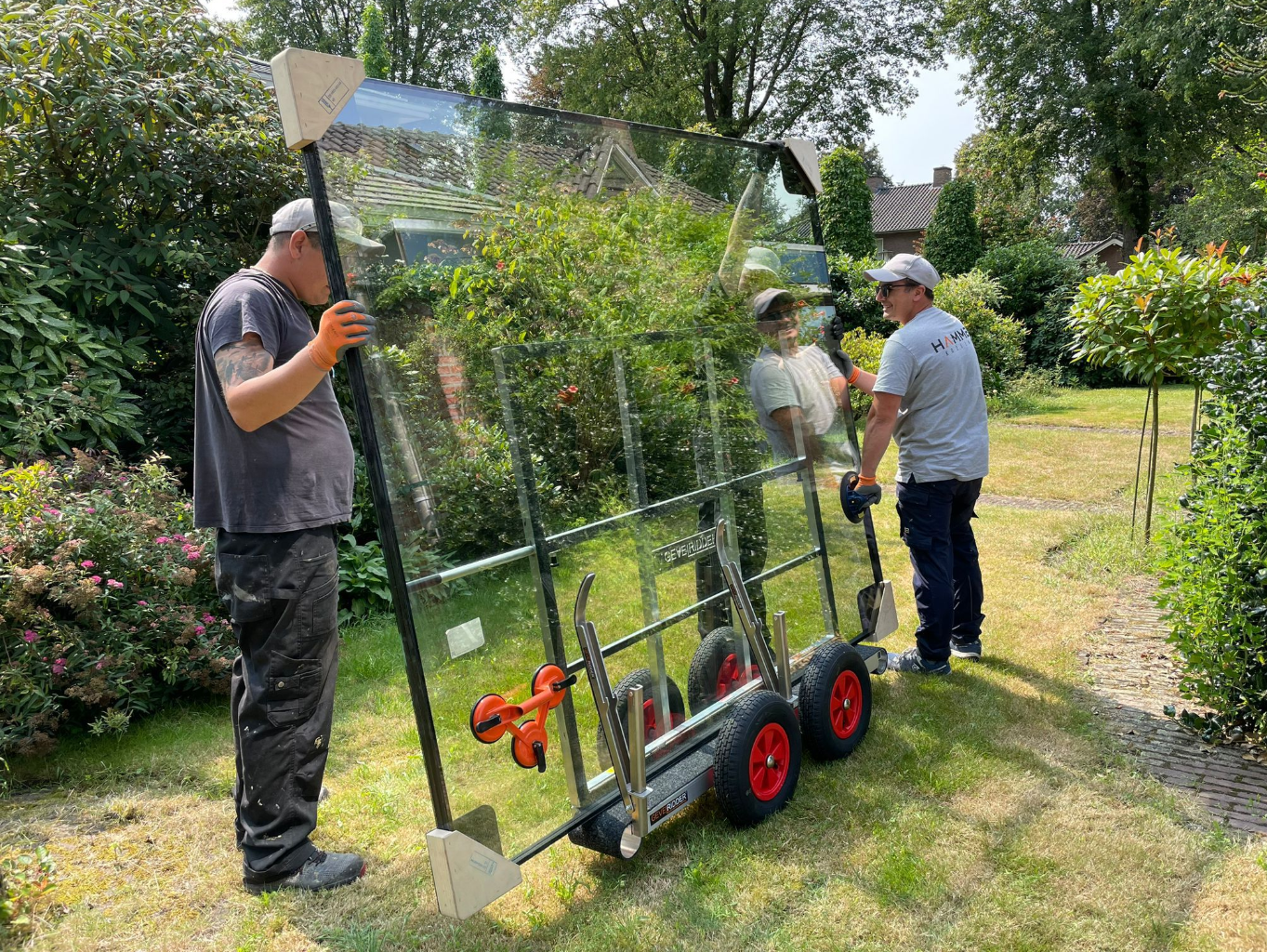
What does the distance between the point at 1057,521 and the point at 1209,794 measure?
4301 mm

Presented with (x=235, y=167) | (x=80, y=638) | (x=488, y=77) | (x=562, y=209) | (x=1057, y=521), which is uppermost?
(x=488, y=77)

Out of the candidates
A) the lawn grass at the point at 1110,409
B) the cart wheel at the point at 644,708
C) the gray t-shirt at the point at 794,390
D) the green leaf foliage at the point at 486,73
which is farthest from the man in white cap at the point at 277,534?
the green leaf foliage at the point at 486,73

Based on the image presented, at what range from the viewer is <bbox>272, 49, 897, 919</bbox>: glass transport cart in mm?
2277

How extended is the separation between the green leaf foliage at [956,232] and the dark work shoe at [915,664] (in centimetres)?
1906

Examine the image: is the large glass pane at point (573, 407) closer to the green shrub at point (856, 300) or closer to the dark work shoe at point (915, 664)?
the dark work shoe at point (915, 664)

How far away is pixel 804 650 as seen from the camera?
12.2ft

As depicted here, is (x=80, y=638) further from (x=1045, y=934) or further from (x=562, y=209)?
(x=1045, y=934)

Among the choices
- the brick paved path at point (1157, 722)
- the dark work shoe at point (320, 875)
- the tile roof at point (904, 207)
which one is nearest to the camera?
the dark work shoe at point (320, 875)

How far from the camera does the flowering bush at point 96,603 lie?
347 cm

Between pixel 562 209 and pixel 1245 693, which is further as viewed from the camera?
pixel 1245 693

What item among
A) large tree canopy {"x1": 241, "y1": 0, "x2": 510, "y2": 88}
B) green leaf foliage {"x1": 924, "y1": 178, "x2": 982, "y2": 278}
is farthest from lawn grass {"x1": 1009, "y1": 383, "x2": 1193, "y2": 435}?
large tree canopy {"x1": 241, "y1": 0, "x2": 510, "y2": 88}

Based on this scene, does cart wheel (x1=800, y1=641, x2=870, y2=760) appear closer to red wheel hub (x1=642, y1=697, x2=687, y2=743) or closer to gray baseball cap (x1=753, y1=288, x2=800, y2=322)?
red wheel hub (x1=642, y1=697, x2=687, y2=743)

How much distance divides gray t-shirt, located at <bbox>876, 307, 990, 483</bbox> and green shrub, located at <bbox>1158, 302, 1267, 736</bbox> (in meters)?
0.87

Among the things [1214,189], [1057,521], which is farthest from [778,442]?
[1214,189]
